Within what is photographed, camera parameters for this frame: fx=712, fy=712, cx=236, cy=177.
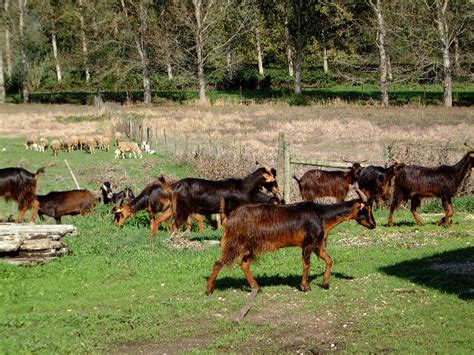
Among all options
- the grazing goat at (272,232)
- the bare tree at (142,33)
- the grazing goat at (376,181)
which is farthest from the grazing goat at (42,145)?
the bare tree at (142,33)

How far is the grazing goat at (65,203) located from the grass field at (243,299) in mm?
2020

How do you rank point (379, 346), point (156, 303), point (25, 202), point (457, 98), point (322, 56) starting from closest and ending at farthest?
1. point (379, 346)
2. point (156, 303)
3. point (25, 202)
4. point (457, 98)
5. point (322, 56)

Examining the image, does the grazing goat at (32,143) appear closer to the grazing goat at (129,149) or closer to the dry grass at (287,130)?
the dry grass at (287,130)

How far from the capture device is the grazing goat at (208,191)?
50.6ft

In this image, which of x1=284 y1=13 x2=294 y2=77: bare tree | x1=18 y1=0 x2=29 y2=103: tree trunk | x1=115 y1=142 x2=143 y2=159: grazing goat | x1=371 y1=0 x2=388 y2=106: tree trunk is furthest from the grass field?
x1=284 y1=13 x2=294 y2=77: bare tree

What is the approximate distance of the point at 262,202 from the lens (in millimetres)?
15391

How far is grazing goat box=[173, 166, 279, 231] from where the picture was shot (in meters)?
15.4

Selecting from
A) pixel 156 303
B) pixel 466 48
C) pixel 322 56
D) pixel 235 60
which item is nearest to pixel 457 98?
pixel 466 48

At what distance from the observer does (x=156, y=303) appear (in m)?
10.6

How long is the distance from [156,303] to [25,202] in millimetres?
8393

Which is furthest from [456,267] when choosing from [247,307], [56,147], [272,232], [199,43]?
[199,43]

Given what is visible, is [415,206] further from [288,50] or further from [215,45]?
[288,50]

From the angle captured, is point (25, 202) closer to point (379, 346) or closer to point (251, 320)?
point (251, 320)

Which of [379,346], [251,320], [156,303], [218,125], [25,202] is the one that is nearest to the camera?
[379,346]
